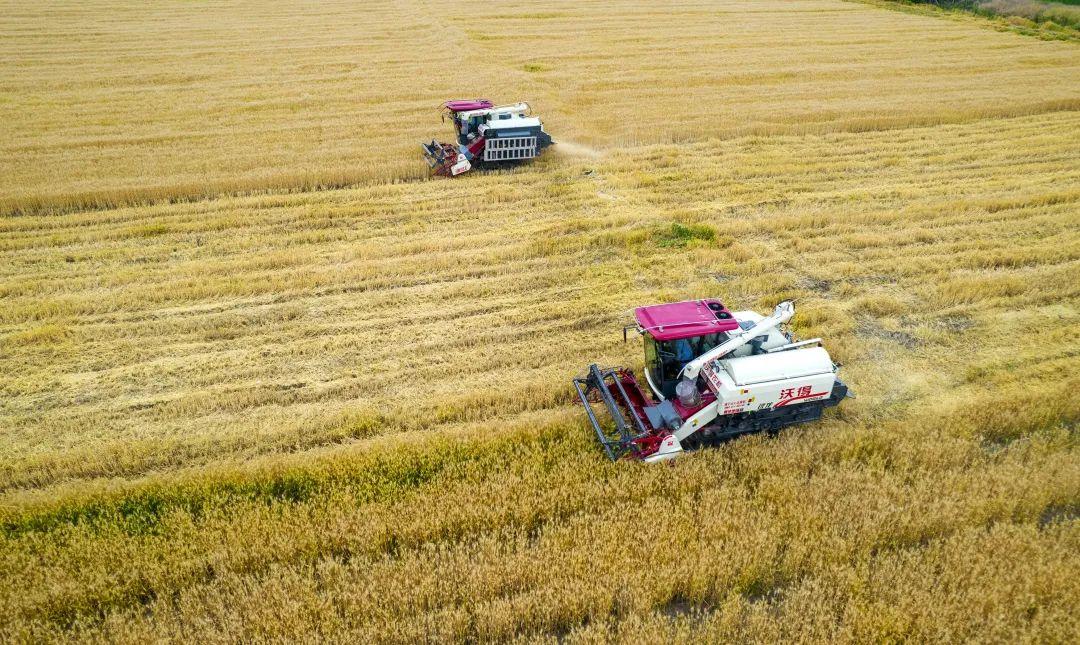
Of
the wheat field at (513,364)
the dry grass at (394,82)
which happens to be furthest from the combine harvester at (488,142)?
the dry grass at (394,82)

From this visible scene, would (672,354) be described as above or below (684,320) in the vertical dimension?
below

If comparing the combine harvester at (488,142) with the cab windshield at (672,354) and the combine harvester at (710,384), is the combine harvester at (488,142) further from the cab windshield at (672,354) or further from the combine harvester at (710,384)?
the cab windshield at (672,354)

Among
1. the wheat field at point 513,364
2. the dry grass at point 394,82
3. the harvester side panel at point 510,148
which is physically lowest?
the wheat field at point 513,364

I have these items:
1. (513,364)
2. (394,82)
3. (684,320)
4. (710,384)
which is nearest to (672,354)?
(684,320)

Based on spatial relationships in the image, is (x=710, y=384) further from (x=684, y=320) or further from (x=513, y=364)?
(x=513, y=364)

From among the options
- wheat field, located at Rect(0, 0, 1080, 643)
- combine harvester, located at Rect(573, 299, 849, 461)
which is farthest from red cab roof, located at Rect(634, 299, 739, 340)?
wheat field, located at Rect(0, 0, 1080, 643)

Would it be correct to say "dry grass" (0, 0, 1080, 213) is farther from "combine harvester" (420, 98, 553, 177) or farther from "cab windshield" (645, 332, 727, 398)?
"cab windshield" (645, 332, 727, 398)
